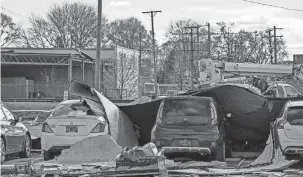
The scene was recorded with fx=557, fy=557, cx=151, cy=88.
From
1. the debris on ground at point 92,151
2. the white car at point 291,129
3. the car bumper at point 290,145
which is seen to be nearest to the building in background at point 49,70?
the debris on ground at point 92,151

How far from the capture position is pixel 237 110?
49.5 feet

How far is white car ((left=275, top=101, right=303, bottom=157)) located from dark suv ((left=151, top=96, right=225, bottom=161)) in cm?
135

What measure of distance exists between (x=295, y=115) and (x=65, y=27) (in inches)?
2233

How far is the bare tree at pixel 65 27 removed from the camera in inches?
2643

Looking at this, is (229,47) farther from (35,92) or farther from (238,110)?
(238,110)

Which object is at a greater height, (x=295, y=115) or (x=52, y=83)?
(x=295, y=115)

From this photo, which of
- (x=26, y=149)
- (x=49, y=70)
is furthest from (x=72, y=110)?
(x=49, y=70)

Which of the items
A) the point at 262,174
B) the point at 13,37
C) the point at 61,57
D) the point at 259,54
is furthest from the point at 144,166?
the point at 259,54

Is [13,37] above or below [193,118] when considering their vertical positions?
above

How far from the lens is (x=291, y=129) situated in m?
12.3

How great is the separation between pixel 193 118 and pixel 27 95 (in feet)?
133

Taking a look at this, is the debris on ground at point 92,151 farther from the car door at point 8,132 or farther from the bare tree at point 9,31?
the bare tree at point 9,31

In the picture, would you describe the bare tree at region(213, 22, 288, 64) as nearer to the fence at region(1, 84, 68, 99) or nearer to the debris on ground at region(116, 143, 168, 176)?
the fence at region(1, 84, 68, 99)

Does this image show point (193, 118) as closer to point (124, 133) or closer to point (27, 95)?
point (124, 133)
